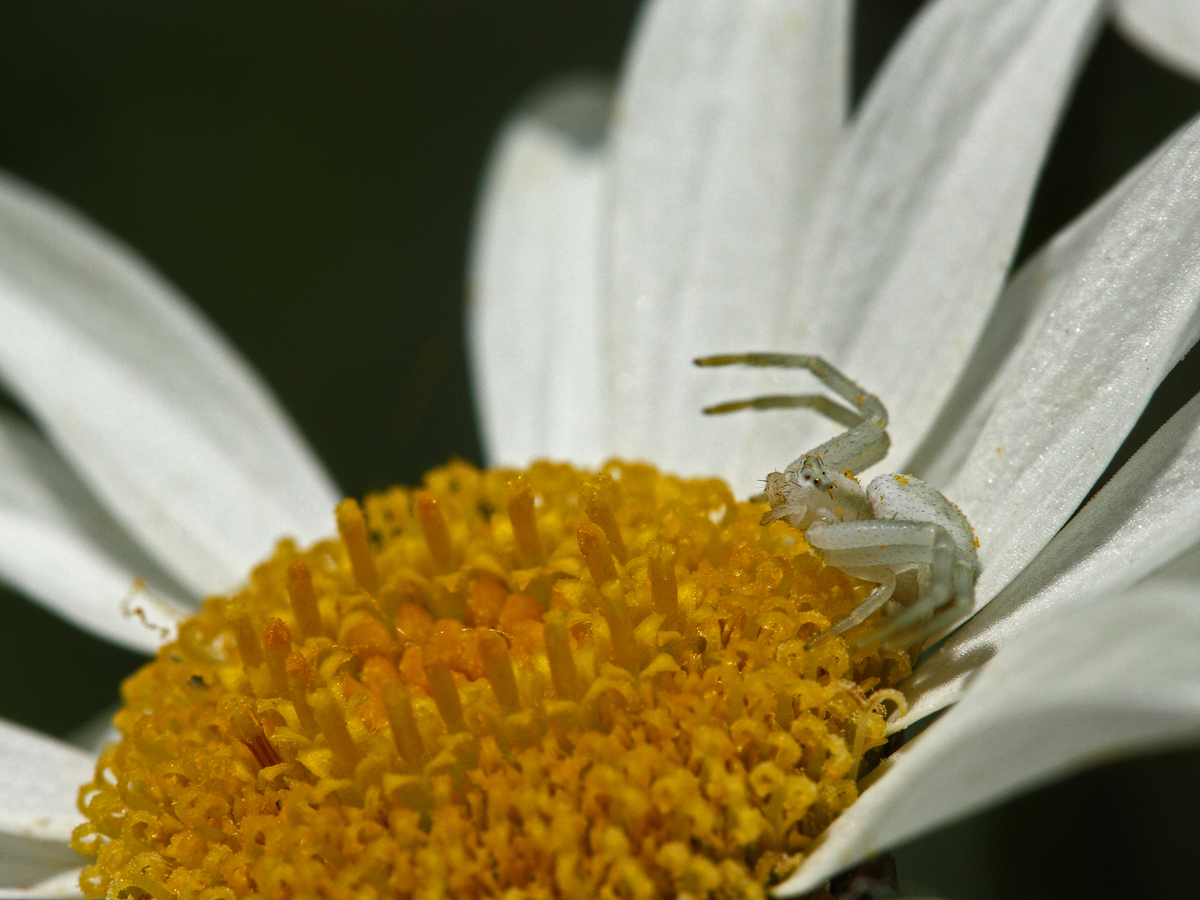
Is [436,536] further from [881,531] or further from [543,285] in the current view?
[543,285]

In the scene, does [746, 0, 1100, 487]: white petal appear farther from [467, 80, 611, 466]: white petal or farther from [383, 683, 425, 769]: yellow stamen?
[383, 683, 425, 769]: yellow stamen

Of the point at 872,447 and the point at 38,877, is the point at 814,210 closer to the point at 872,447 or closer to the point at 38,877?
the point at 872,447

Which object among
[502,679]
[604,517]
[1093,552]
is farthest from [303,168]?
[1093,552]

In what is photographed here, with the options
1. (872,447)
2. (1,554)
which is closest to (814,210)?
(872,447)

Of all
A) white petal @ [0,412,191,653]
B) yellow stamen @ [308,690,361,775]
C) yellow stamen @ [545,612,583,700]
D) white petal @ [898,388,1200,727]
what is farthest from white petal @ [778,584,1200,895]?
white petal @ [0,412,191,653]

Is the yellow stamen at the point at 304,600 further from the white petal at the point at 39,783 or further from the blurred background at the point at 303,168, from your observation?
the blurred background at the point at 303,168

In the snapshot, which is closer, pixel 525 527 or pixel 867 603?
pixel 867 603
